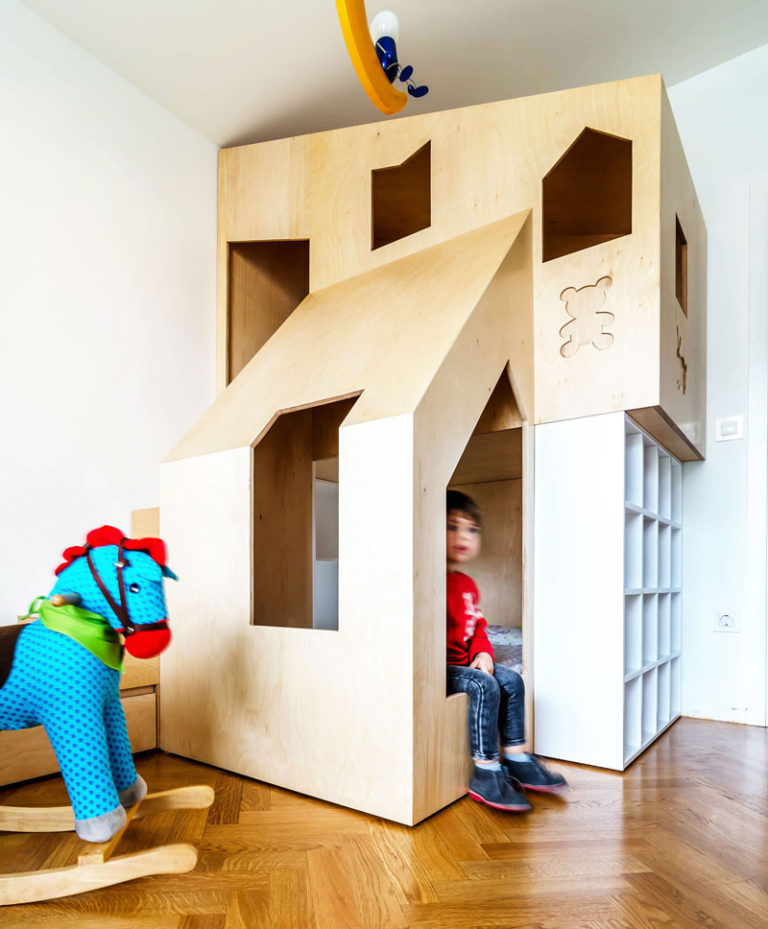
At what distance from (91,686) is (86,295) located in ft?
4.56

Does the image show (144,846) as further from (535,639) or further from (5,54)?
(5,54)

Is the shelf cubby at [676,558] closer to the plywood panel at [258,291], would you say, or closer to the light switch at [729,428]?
the light switch at [729,428]

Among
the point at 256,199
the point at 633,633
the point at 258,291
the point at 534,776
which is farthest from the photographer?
the point at 258,291

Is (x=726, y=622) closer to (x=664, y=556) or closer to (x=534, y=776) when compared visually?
(x=664, y=556)

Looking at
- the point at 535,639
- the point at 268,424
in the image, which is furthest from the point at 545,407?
the point at 268,424

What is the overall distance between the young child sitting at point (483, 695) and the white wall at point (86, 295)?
1.12 meters

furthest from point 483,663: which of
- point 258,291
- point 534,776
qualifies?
point 258,291

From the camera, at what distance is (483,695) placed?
1.56 metres

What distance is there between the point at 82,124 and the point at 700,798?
254 cm

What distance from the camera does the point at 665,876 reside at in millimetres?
1188

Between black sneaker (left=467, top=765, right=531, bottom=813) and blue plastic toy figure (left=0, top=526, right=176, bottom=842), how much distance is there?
72 centimetres

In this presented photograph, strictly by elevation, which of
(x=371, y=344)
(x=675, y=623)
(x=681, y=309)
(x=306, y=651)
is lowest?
(x=675, y=623)

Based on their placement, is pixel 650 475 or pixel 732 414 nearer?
pixel 650 475

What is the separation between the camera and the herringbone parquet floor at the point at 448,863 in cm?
107
